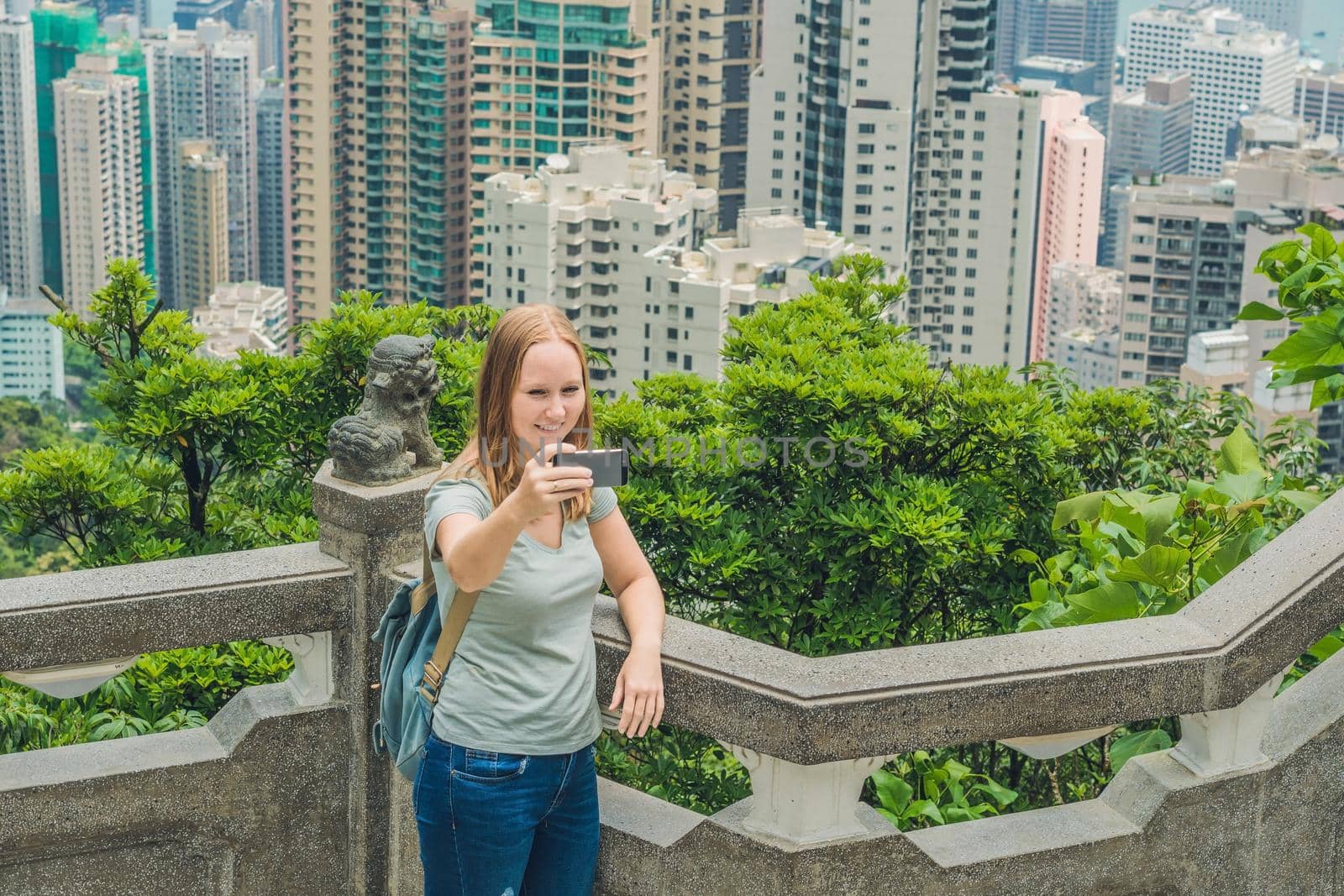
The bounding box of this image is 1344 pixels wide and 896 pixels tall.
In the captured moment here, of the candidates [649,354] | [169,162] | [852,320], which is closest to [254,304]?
[169,162]

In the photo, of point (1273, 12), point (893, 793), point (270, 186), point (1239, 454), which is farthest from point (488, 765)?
point (1273, 12)

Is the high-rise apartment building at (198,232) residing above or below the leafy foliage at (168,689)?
below

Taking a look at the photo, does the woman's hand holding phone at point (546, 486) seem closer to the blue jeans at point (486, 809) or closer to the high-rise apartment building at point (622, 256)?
the blue jeans at point (486, 809)

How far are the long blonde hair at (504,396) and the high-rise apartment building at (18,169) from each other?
86.8 metres

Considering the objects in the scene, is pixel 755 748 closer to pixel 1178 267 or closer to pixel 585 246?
pixel 585 246

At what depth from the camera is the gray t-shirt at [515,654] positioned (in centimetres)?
275

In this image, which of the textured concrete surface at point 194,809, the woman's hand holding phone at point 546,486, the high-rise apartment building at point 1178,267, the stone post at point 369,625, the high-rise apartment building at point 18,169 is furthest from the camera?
the high-rise apartment building at point 18,169

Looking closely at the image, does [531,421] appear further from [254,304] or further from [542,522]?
[254,304]

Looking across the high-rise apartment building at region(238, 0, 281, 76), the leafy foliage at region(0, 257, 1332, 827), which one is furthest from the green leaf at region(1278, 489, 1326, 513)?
the high-rise apartment building at region(238, 0, 281, 76)

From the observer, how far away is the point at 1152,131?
127m

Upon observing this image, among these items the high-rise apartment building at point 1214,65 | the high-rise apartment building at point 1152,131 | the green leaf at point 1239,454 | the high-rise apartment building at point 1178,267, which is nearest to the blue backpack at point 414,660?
the green leaf at point 1239,454

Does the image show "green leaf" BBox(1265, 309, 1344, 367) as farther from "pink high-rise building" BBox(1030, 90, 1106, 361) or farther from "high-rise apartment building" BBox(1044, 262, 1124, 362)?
"pink high-rise building" BBox(1030, 90, 1106, 361)

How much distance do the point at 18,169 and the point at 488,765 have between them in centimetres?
8854

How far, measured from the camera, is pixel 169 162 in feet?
319
